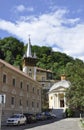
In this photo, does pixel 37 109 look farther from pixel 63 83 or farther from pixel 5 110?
pixel 63 83

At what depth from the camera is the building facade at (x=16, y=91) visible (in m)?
46.2

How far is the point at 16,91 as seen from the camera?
51.6 meters

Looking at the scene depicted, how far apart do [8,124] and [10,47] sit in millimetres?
102756

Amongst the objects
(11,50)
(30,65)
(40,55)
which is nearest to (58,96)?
(30,65)

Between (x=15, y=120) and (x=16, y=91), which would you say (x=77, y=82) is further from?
(x=16, y=91)

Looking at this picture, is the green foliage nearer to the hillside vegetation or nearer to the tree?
the hillside vegetation

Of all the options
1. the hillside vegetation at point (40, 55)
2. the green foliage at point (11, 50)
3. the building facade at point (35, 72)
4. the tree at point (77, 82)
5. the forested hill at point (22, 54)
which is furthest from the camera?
the forested hill at point (22, 54)

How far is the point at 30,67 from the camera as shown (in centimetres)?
9594

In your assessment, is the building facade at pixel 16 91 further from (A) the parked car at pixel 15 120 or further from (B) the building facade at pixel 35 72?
(B) the building facade at pixel 35 72

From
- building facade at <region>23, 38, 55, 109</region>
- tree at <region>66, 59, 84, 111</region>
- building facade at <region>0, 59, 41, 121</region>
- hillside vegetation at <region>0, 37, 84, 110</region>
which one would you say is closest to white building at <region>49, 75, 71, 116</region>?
building facade at <region>23, 38, 55, 109</region>

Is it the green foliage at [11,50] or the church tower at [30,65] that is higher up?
the green foliage at [11,50]

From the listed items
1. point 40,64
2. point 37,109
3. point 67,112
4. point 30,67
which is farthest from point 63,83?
point 40,64

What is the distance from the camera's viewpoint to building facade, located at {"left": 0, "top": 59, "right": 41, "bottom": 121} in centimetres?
4616

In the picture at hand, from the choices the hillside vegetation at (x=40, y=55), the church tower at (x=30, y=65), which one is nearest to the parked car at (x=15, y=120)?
the church tower at (x=30, y=65)
